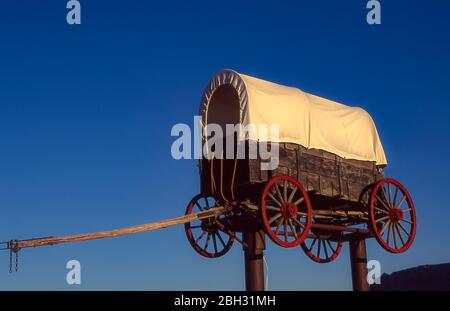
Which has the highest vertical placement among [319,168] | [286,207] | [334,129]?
[334,129]

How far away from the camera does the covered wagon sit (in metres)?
15.4

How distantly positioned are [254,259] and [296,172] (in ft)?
7.63

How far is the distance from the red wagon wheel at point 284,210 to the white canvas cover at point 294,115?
3.62 feet

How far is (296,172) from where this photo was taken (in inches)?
633

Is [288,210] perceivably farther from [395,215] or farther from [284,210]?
[395,215]

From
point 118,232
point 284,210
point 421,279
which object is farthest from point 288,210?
point 421,279

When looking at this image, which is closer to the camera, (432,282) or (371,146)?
(371,146)

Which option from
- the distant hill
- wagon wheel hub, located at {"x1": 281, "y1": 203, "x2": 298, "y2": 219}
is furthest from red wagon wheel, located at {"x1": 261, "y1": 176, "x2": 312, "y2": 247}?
the distant hill

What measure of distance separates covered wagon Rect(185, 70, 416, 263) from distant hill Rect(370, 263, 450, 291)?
18.9 meters
